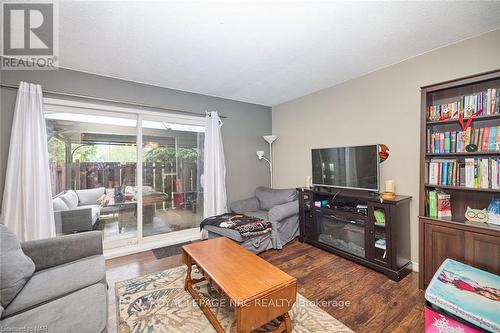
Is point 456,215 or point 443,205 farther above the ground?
point 443,205

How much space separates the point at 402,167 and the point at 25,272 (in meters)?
3.72

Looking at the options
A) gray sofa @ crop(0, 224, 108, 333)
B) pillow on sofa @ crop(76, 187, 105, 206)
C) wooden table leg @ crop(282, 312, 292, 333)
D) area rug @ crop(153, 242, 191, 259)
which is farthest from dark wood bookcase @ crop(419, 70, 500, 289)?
pillow on sofa @ crop(76, 187, 105, 206)

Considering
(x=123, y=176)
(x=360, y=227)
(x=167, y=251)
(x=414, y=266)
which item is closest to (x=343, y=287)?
(x=360, y=227)

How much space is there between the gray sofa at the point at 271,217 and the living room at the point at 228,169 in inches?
1.2

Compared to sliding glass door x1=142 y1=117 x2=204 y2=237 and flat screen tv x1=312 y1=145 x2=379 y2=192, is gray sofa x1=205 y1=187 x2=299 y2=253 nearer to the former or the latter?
flat screen tv x1=312 y1=145 x2=379 y2=192

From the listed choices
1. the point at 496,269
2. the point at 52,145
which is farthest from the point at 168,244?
the point at 496,269

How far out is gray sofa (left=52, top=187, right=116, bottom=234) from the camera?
2762 mm

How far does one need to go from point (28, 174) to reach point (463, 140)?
4.58m

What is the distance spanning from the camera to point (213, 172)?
3.67 m

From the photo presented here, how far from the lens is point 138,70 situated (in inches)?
109

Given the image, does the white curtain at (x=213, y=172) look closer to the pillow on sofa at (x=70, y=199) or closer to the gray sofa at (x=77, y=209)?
the gray sofa at (x=77, y=209)

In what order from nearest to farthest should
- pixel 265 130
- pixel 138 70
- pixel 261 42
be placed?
1. pixel 261 42
2. pixel 138 70
3. pixel 265 130

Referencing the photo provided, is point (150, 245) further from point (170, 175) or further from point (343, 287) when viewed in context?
point (343, 287)

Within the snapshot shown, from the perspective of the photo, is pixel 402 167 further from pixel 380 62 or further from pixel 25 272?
pixel 25 272
